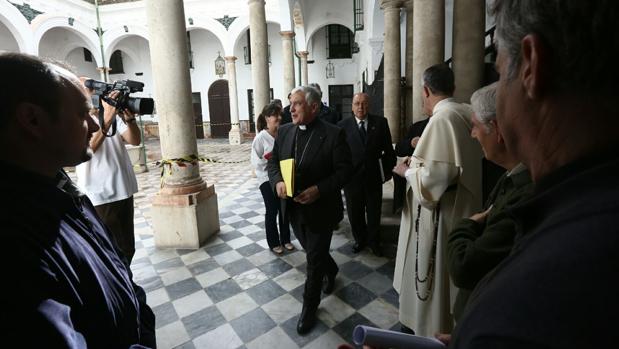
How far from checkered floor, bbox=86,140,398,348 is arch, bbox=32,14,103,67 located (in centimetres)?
1472

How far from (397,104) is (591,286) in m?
6.57

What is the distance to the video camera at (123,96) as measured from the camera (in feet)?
8.27

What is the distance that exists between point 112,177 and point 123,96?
0.73 meters

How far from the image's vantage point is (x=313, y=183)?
9.13 feet

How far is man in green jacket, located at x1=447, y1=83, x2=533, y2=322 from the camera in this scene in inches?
45.4

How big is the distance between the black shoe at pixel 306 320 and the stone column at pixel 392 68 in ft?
15.2

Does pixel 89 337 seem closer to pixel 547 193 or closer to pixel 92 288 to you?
pixel 92 288

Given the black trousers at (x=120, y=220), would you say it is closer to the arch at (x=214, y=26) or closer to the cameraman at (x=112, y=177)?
the cameraman at (x=112, y=177)

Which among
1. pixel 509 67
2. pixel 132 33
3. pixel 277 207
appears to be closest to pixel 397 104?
pixel 277 207

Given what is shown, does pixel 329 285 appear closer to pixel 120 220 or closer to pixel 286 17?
pixel 120 220

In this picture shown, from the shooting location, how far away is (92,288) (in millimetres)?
1046

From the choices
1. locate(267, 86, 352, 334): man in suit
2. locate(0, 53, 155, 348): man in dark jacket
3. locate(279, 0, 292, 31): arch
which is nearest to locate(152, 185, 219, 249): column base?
locate(267, 86, 352, 334): man in suit

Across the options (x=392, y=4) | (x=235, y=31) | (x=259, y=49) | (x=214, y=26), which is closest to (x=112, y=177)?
(x=259, y=49)

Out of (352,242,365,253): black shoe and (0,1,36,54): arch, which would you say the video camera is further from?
(0,1,36,54): arch
